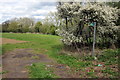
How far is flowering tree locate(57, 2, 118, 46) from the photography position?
9.27 m

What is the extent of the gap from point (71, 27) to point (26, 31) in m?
40.6

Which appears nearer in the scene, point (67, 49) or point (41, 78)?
point (41, 78)

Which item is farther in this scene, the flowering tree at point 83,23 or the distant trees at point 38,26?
the distant trees at point 38,26

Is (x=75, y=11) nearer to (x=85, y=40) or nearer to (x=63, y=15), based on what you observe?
(x=63, y=15)

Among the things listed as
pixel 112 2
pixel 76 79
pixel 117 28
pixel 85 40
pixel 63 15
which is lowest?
pixel 76 79

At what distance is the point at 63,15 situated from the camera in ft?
35.6

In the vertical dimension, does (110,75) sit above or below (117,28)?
below

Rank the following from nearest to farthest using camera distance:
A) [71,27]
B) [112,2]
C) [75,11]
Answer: [75,11]
[71,27]
[112,2]

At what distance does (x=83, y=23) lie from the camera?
9.88 metres

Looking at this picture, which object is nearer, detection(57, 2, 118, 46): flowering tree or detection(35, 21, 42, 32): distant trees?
detection(57, 2, 118, 46): flowering tree

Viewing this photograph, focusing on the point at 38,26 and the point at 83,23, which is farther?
the point at 38,26

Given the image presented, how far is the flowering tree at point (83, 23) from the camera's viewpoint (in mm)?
9273

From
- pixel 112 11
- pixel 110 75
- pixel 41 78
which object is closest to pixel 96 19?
pixel 112 11

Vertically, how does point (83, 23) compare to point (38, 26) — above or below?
below
